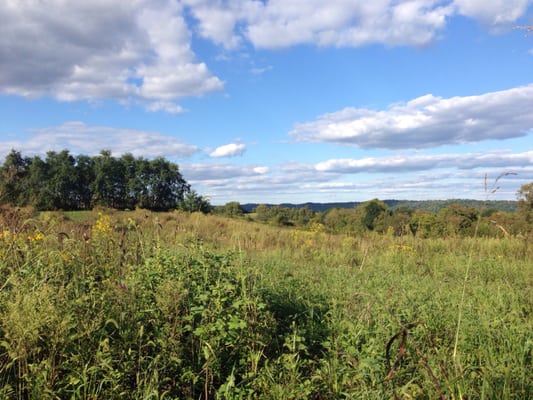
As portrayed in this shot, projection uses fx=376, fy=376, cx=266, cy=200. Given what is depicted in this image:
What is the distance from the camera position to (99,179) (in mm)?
33938

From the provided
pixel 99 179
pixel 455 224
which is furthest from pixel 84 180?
pixel 455 224

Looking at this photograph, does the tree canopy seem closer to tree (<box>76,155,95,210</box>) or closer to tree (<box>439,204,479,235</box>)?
tree (<box>76,155,95,210</box>)

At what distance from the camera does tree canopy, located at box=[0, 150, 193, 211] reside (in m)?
31.7

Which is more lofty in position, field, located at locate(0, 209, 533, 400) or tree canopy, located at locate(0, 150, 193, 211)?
tree canopy, located at locate(0, 150, 193, 211)

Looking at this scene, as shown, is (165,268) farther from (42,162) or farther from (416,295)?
(42,162)

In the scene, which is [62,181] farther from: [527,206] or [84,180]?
[527,206]

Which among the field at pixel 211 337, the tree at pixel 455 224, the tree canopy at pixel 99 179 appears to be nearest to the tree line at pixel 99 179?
the tree canopy at pixel 99 179

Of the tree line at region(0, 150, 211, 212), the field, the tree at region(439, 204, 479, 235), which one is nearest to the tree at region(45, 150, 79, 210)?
the tree line at region(0, 150, 211, 212)

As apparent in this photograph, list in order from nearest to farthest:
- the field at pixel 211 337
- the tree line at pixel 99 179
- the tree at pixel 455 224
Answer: the field at pixel 211 337 < the tree at pixel 455 224 < the tree line at pixel 99 179

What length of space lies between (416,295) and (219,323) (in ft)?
10.6

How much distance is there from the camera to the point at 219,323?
2984 mm

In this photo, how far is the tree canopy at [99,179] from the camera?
31688mm

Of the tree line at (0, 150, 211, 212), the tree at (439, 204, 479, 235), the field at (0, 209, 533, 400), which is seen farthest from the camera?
the tree line at (0, 150, 211, 212)

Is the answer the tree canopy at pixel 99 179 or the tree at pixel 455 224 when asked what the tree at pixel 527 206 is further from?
the tree canopy at pixel 99 179
